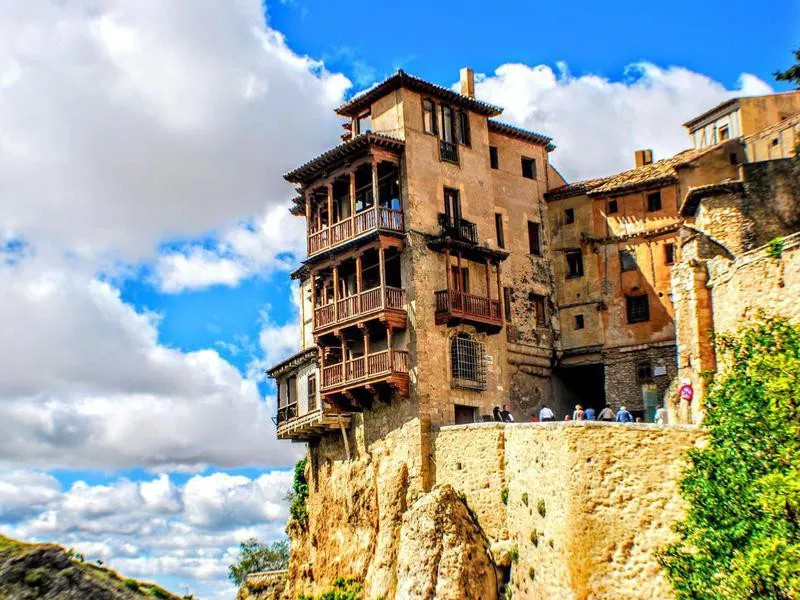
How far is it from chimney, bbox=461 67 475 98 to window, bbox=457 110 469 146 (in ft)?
7.45

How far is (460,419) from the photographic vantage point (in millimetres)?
42625

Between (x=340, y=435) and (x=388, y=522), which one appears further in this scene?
(x=340, y=435)

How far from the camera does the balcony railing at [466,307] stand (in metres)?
42.1

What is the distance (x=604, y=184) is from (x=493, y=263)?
7.42 m

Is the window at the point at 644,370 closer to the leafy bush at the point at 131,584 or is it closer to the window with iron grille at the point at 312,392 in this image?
the window with iron grille at the point at 312,392

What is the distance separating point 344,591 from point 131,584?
3140 cm

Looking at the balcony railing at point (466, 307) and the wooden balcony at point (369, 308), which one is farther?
the balcony railing at point (466, 307)

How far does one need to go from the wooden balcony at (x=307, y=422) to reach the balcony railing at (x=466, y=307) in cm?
619

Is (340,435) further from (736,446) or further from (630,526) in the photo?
(736,446)

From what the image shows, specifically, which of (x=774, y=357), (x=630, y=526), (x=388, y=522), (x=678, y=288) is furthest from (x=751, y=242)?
(x=388, y=522)

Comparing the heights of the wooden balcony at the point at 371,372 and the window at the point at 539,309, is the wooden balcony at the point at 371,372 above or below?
below

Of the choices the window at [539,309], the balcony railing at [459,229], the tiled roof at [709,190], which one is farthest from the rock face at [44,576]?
the window at [539,309]

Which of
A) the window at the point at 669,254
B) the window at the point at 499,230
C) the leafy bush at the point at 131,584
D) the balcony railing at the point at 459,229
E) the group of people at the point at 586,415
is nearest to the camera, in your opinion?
the leafy bush at the point at 131,584

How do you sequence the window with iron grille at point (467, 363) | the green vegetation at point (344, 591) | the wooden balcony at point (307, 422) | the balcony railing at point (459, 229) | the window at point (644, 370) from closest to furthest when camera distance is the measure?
the green vegetation at point (344, 591) → the window with iron grille at point (467, 363) → the balcony railing at point (459, 229) → the wooden balcony at point (307, 422) → the window at point (644, 370)
